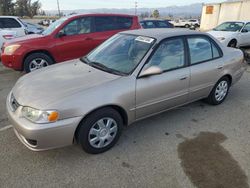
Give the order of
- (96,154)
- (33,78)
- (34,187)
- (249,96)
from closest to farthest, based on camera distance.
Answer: (34,187)
(96,154)
(33,78)
(249,96)

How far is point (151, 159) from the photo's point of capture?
2.80 metres

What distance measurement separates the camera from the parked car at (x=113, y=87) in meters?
2.49

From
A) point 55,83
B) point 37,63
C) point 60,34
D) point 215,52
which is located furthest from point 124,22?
point 55,83

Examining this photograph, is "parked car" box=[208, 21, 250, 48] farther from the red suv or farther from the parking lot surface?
the parking lot surface

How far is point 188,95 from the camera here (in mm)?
3684

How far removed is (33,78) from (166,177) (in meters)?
2.24

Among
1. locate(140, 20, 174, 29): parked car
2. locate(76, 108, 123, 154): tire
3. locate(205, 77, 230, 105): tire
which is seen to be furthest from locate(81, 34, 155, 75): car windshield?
locate(140, 20, 174, 29): parked car

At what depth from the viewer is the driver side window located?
10.5ft

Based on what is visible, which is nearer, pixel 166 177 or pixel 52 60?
pixel 166 177

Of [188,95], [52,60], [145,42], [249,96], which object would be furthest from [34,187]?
[249,96]

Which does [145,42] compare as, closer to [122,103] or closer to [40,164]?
[122,103]

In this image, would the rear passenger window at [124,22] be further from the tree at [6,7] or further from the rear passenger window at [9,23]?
the tree at [6,7]

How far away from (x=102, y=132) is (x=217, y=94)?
2.58 metres

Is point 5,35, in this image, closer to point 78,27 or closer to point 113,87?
point 78,27
